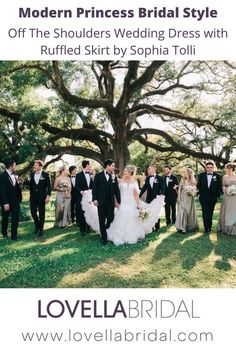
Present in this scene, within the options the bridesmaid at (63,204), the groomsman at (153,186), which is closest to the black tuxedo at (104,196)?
the groomsman at (153,186)

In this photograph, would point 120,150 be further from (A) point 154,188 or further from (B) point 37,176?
(B) point 37,176

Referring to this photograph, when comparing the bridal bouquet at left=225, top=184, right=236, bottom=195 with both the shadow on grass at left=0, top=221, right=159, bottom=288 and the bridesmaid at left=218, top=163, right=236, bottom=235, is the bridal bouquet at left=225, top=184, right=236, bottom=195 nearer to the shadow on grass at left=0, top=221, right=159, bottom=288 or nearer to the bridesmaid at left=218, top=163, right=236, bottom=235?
the bridesmaid at left=218, top=163, right=236, bottom=235

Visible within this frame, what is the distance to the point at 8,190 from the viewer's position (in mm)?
9766

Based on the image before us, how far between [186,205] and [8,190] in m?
4.48

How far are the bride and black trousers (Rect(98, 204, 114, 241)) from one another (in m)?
0.13

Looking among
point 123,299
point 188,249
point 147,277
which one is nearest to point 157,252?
point 188,249

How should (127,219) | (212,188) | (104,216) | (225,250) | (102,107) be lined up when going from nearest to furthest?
(225,250)
(104,216)
(127,219)
(212,188)
(102,107)

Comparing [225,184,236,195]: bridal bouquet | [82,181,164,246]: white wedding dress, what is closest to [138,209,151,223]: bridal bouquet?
[82,181,164,246]: white wedding dress

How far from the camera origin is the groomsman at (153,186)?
10992 millimetres

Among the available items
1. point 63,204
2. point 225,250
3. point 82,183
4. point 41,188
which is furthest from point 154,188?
point 41,188

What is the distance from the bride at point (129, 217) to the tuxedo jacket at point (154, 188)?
0.87 meters

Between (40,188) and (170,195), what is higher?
(40,188)

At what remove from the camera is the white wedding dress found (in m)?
9.36
